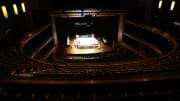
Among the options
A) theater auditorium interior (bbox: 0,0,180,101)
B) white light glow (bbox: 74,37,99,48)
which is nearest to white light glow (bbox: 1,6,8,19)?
theater auditorium interior (bbox: 0,0,180,101)

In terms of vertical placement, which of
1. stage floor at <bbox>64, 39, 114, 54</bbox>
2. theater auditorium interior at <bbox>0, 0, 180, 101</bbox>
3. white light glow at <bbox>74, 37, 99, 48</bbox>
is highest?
theater auditorium interior at <bbox>0, 0, 180, 101</bbox>

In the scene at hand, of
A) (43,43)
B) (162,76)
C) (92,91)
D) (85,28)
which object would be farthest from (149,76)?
(85,28)

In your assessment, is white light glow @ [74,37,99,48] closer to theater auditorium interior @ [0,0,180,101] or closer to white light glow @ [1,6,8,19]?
theater auditorium interior @ [0,0,180,101]

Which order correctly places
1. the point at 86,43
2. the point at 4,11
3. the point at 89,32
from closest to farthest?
1. the point at 4,11
2. the point at 86,43
3. the point at 89,32

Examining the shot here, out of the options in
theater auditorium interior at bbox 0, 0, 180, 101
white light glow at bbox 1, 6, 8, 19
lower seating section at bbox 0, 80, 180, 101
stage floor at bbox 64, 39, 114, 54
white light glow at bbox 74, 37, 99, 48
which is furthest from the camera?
white light glow at bbox 74, 37, 99, 48

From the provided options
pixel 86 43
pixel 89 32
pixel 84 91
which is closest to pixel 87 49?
pixel 86 43

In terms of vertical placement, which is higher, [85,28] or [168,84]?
[168,84]

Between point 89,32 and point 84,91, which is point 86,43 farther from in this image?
point 84,91

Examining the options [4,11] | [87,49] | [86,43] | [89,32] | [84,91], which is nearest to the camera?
[84,91]

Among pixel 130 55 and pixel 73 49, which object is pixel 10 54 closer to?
pixel 73 49

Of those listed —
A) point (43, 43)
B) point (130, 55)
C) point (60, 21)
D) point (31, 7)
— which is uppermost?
point (31, 7)

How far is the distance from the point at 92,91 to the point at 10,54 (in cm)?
699

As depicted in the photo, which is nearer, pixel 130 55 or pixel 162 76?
pixel 162 76

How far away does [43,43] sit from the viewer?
13.7m
